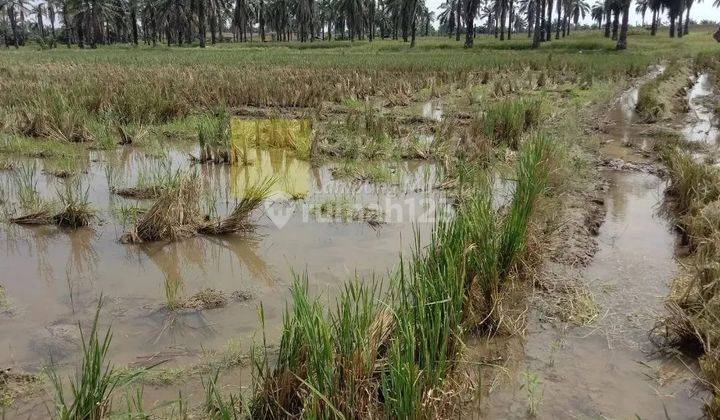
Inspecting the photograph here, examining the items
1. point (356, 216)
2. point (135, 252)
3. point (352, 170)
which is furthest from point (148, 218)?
point (352, 170)

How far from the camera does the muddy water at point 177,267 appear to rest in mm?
3324

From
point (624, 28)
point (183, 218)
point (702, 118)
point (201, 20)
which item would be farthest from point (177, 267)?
point (201, 20)

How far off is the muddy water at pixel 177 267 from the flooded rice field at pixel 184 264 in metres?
0.01

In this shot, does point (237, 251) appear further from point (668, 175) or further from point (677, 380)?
point (668, 175)

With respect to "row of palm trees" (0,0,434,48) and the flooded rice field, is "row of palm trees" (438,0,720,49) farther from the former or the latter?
the flooded rice field

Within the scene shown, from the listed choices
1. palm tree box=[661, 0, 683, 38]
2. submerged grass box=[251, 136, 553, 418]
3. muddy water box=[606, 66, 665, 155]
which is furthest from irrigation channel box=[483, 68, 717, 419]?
palm tree box=[661, 0, 683, 38]

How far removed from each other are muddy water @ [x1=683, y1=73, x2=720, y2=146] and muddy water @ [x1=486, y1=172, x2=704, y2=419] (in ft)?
22.0

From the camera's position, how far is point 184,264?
14.8ft

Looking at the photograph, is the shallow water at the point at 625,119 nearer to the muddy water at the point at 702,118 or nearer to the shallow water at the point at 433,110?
the muddy water at the point at 702,118

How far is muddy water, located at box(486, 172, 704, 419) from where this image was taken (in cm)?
280

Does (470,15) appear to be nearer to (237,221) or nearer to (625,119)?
(625,119)

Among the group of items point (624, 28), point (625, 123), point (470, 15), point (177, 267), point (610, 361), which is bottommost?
point (610, 361)

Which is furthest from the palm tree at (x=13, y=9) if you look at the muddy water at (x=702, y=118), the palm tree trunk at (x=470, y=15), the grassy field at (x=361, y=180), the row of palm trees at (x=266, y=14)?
the muddy water at (x=702, y=118)

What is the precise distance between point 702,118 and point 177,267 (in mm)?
12867
